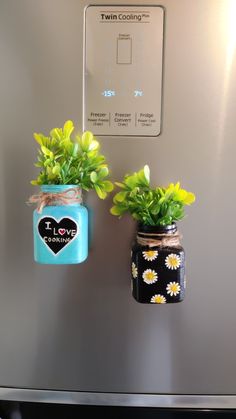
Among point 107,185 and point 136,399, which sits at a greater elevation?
point 107,185

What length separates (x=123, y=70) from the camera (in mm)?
470

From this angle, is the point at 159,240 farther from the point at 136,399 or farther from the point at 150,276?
the point at 136,399

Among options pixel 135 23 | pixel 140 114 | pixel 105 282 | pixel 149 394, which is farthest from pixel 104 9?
pixel 149 394

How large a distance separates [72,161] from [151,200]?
4.9 inches

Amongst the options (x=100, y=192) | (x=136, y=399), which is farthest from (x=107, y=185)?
(x=136, y=399)

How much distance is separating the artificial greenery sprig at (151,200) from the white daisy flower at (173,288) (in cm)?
8

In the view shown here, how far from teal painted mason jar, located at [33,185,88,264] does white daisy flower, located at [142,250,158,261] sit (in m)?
0.09

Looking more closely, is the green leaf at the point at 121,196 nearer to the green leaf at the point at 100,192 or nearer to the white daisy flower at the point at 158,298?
the green leaf at the point at 100,192

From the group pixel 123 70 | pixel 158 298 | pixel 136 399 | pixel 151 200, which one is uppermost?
pixel 123 70

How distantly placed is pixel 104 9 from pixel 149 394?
0.59 metres

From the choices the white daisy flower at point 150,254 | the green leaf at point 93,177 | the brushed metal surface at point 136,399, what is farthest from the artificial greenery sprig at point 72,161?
the brushed metal surface at point 136,399

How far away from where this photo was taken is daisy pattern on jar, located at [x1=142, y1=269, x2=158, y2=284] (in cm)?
43

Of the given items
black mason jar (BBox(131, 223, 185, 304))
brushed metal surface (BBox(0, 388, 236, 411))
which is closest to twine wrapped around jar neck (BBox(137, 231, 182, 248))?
black mason jar (BBox(131, 223, 185, 304))

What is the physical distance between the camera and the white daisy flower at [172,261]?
0.43 metres
